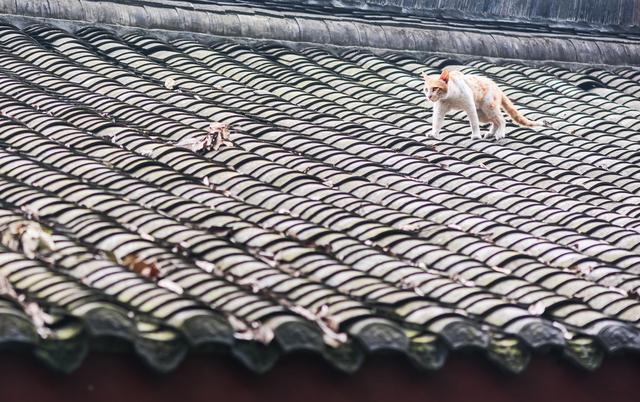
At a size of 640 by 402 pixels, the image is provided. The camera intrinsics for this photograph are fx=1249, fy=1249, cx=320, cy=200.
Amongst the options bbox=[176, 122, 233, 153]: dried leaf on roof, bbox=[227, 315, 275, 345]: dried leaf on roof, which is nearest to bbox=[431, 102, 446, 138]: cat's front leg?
bbox=[176, 122, 233, 153]: dried leaf on roof

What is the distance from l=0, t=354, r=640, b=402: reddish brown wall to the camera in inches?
189

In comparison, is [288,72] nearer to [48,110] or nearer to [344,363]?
[48,110]

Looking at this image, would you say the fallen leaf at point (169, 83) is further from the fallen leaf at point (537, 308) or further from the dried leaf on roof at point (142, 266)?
the fallen leaf at point (537, 308)

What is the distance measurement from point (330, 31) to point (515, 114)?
7.38ft

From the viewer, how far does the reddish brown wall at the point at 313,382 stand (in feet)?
15.8

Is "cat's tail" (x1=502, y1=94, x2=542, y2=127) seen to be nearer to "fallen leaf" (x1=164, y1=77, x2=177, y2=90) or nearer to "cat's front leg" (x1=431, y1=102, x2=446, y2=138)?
"cat's front leg" (x1=431, y1=102, x2=446, y2=138)

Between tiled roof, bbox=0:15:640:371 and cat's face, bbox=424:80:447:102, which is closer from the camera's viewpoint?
tiled roof, bbox=0:15:640:371

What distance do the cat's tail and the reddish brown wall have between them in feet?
13.4

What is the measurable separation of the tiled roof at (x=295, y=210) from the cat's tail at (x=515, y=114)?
0.40 ft

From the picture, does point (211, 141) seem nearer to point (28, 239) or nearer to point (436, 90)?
point (436, 90)

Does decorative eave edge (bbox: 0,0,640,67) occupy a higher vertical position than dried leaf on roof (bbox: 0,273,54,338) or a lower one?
lower

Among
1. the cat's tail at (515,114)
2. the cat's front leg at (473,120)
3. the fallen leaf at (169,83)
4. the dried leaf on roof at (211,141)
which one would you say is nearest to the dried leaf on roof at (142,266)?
the dried leaf on roof at (211,141)

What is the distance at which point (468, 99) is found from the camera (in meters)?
9.27

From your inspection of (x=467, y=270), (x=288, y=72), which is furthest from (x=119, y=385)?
(x=288, y=72)
